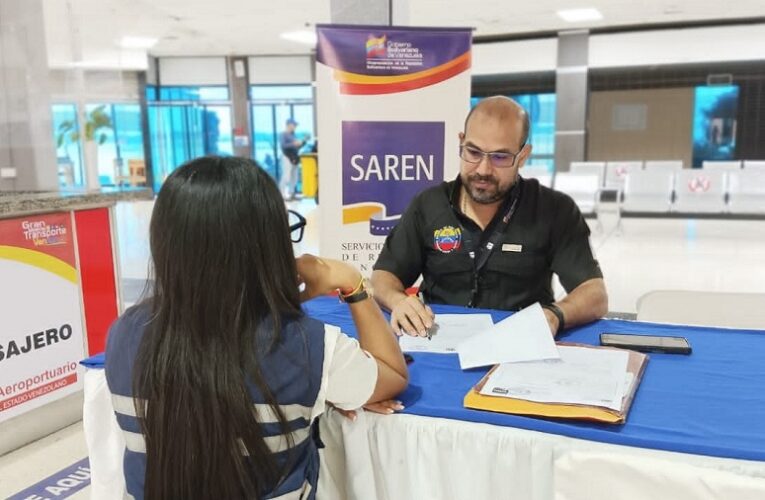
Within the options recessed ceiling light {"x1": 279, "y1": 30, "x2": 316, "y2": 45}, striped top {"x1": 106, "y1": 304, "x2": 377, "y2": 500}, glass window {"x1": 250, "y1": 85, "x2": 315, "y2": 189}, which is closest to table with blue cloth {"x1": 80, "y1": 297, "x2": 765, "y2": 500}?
striped top {"x1": 106, "y1": 304, "x2": 377, "y2": 500}

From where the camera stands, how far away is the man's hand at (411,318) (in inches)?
61.7

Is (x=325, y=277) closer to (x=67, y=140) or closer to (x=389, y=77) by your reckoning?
(x=389, y=77)

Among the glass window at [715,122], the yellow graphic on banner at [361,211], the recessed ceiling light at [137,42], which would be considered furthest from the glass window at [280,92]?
the yellow graphic on banner at [361,211]

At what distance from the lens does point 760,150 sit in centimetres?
1031

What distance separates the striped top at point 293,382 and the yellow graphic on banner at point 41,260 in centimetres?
181

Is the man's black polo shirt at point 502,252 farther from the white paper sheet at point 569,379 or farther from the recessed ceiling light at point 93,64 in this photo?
the recessed ceiling light at point 93,64

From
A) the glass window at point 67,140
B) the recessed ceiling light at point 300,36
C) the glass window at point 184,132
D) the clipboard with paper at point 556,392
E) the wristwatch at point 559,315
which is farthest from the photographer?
the glass window at point 184,132

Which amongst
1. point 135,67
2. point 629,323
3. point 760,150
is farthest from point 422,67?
point 135,67

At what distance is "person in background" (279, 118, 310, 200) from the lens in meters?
12.7

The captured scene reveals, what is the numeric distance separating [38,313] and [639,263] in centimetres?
555

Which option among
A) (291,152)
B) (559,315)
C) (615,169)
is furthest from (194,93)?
(559,315)

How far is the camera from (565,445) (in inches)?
40.4

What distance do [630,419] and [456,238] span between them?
104 centimetres

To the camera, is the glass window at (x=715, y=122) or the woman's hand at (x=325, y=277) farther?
the glass window at (x=715, y=122)
